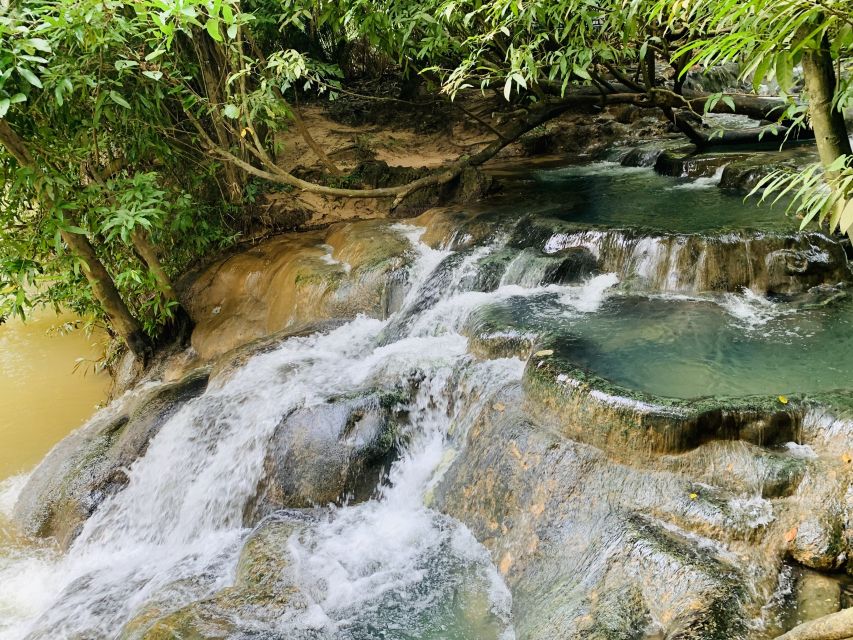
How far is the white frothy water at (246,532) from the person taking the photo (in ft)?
12.1

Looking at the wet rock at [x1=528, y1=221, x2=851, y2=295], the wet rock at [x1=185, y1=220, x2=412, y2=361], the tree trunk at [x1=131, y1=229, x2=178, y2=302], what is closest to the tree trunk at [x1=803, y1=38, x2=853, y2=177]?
the wet rock at [x1=528, y1=221, x2=851, y2=295]

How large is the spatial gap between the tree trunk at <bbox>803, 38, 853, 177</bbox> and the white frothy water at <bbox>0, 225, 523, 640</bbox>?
262 cm

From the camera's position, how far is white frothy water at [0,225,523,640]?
12.1 ft

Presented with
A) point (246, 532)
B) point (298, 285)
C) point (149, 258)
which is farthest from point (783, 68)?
point (149, 258)

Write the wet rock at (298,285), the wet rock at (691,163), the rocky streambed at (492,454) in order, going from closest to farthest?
1. the rocky streambed at (492,454)
2. the wet rock at (298,285)
3. the wet rock at (691,163)

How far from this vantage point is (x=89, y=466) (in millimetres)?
5426

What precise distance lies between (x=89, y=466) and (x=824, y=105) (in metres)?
5.99

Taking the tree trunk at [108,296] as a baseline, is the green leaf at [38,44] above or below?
above

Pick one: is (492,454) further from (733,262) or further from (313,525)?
(733,262)

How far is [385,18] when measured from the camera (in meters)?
5.86

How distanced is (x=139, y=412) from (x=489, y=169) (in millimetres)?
6748

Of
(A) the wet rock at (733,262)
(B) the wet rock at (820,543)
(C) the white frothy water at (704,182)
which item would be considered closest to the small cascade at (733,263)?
(A) the wet rock at (733,262)

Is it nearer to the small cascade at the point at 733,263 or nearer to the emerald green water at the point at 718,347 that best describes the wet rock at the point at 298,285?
the small cascade at the point at 733,263

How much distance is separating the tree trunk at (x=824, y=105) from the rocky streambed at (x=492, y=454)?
1.64 m
